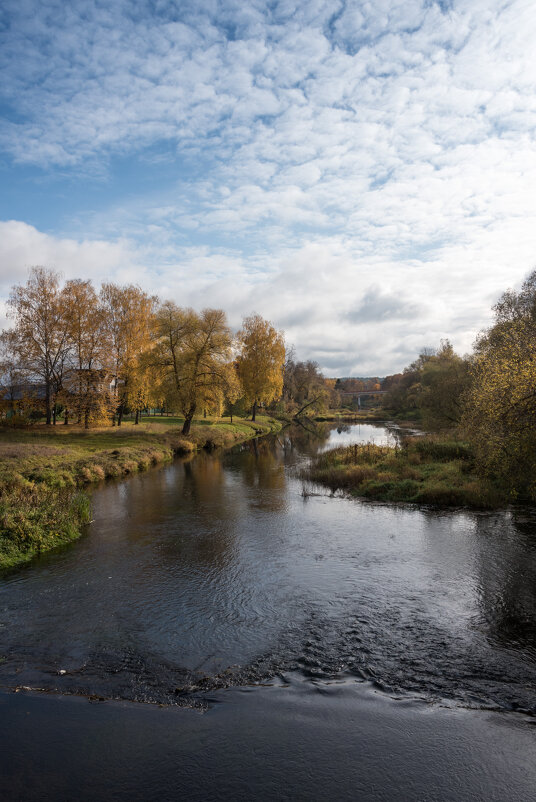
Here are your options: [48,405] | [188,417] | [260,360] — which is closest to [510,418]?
[188,417]

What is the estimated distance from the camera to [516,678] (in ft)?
24.9

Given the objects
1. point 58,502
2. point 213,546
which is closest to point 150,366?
point 58,502

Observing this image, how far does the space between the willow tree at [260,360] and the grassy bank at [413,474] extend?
93.0ft

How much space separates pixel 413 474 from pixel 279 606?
14219mm

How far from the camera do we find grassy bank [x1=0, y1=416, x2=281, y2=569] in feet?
46.1

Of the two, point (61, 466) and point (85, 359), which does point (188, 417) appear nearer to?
point (85, 359)

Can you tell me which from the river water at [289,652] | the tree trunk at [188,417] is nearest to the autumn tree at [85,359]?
the tree trunk at [188,417]

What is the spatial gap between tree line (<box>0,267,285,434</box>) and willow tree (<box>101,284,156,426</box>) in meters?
0.09

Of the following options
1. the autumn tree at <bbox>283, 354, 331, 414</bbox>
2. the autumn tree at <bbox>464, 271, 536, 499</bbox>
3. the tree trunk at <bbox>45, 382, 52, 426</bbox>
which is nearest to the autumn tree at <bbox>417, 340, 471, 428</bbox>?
the autumn tree at <bbox>464, 271, 536, 499</bbox>

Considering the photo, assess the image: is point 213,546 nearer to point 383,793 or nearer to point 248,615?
point 248,615

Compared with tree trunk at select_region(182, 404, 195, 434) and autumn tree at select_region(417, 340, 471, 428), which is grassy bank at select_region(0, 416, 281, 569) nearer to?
tree trunk at select_region(182, 404, 195, 434)

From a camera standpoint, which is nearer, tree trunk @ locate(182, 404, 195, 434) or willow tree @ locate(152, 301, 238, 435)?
willow tree @ locate(152, 301, 238, 435)

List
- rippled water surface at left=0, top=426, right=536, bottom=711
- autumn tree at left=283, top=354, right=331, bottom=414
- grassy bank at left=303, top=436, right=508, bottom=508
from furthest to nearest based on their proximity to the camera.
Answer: autumn tree at left=283, top=354, right=331, bottom=414 → grassy bank at left=303, top=436, right=508, bottom=508 → rippled water surface at left=0, top=426, right=536, bottom=711

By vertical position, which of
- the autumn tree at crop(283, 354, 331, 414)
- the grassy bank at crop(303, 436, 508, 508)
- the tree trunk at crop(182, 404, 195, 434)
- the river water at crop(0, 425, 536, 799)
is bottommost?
the river water at crop(0, 425, 536, 799)
